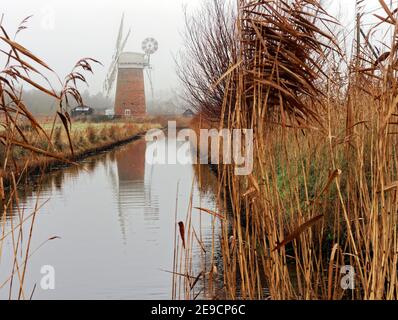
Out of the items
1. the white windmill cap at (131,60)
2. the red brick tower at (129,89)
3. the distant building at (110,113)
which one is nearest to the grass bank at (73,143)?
the red brick tower at (129,89)

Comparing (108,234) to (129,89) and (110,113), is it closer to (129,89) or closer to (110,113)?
(129,89)

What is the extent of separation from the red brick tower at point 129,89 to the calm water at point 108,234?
24.5 m

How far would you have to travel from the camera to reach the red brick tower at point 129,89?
35.8 m

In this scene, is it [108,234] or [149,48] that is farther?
[149,48]

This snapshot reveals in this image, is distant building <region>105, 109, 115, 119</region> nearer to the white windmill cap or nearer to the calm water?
the white windmill cap

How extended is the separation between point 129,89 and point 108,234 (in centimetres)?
3020

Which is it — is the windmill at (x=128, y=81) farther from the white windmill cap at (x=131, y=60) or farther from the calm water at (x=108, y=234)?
the calm water at (x=108, y=234)

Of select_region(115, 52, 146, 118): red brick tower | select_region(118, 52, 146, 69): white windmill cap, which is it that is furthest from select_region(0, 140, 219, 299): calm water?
select_region(118, 52, 146, 69): white windmill cap

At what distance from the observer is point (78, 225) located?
661 cm

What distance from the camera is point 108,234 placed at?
6.16 meters

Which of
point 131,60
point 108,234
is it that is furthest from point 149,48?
point 108,234

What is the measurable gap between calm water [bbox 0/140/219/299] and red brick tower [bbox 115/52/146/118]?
964 inches

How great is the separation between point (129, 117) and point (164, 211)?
27.9m
